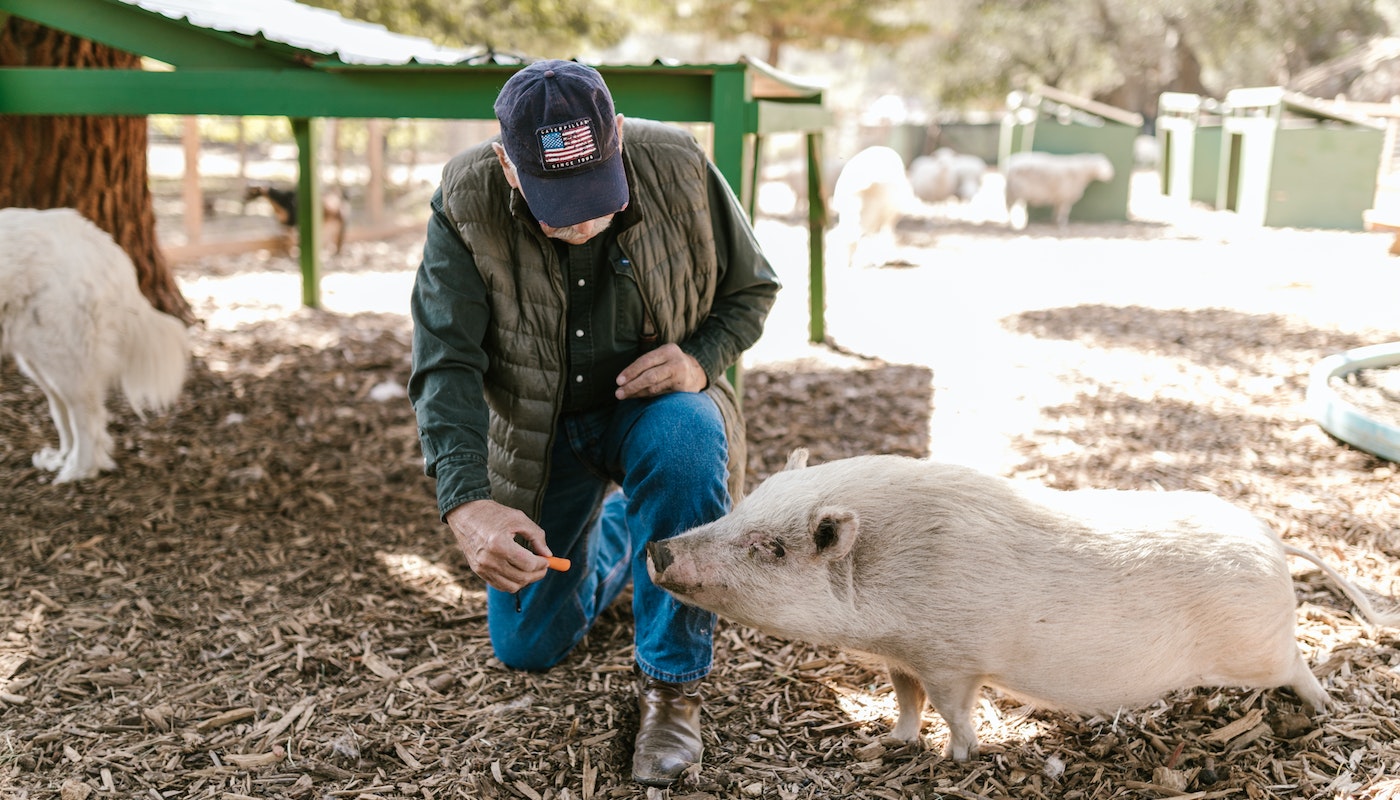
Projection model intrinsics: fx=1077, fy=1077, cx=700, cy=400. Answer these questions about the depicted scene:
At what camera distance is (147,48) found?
14.4 ft

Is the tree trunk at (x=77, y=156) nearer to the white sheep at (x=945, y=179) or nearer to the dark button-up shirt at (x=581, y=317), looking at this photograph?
the dark button-up shirt at (x=581, y=317)

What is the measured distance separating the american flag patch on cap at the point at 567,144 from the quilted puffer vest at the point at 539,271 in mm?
311

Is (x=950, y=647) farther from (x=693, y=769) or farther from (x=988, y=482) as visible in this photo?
(x=693, y=769)

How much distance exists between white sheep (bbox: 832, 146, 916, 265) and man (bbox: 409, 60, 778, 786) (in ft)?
26.0

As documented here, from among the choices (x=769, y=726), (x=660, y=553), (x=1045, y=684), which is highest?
(x=660, y=553)

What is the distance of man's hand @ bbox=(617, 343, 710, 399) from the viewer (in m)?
2.73

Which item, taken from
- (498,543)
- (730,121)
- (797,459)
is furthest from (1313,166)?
(498,543)

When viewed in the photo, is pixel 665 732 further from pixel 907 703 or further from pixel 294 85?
pixel 294 85

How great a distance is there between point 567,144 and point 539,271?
0.48 meters

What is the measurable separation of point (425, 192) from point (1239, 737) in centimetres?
1554

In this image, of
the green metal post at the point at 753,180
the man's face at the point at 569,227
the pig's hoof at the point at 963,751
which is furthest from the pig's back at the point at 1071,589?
the green metal post at the point at 753,180

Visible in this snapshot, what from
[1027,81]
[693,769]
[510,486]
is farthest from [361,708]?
[1027,81]

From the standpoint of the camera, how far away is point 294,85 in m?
4.20

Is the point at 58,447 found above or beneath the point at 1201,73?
beneath
